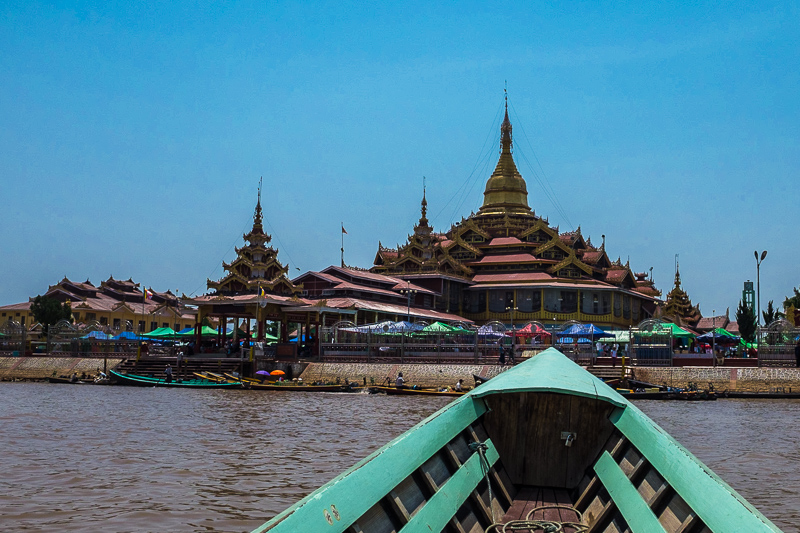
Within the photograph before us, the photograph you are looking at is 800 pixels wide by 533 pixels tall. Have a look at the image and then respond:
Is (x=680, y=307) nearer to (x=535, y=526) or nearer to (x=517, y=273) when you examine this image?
(x=517, y=273)

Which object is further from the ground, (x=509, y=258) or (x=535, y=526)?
(x=509, y=258)

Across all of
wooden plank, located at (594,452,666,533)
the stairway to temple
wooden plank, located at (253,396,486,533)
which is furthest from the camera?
the stairway to temple

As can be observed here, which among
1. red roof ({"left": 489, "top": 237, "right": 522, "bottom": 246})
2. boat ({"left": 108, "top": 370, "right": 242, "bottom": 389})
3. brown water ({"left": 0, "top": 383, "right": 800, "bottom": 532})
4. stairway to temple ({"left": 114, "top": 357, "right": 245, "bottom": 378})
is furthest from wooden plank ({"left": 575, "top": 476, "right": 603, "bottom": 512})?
red roof ({"left": 489, "top": 237, "right": 522, "bottom": 246})

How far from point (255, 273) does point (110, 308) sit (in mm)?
37005

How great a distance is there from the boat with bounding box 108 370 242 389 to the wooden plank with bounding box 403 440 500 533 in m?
28.5

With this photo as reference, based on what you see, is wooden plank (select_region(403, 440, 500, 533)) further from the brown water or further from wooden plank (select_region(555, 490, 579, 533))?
the brown water

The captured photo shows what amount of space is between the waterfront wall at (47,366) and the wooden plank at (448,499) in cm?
3844

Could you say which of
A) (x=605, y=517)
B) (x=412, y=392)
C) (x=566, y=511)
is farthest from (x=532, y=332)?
(x=605, y=517)

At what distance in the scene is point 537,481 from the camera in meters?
7.48

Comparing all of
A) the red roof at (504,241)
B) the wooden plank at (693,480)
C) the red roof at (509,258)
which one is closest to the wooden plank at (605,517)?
the wooden plank at (693,480)

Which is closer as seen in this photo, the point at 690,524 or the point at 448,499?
the point at 690,524

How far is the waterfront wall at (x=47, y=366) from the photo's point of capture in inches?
1652

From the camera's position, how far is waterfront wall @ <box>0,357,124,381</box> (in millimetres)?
41969

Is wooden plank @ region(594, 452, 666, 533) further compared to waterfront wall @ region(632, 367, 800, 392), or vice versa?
waterfront wall @ region(632, 367, 800, 392)
